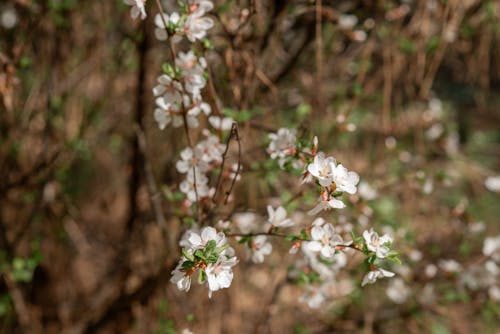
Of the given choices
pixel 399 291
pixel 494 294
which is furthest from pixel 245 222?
pixel 494 294

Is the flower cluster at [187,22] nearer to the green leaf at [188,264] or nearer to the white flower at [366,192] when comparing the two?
the green leaf at [188,264]

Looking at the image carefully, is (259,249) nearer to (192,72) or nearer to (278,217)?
→ (278,217)

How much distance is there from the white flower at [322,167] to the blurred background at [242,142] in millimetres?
425

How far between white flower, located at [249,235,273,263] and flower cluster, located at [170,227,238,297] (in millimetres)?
239

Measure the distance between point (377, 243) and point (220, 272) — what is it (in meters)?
0.34

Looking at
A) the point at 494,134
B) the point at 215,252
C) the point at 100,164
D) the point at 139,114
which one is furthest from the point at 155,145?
the point at 494,134

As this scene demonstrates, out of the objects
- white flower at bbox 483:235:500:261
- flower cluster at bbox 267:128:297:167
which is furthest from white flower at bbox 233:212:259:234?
white flower at bbox 483:235:500:261

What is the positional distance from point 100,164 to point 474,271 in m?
2.31

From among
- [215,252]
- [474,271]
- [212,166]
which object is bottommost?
[474,271]

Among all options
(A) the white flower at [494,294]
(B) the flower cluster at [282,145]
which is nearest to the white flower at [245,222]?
(B) the flower cluster at [282,145]

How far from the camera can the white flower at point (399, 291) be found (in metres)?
2.02

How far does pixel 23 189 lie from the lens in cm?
200

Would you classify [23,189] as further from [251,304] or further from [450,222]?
[450,222]

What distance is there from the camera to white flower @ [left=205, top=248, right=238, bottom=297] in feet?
3.04
